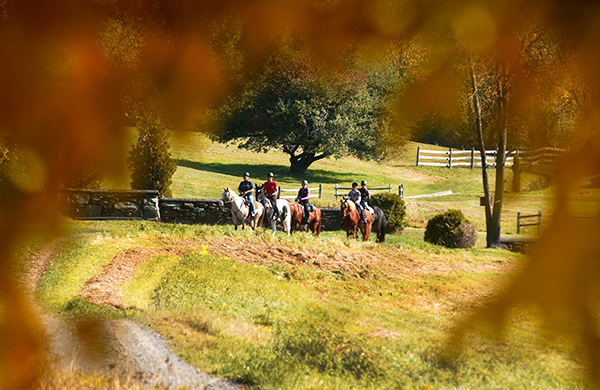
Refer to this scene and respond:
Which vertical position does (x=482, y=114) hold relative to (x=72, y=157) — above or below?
above

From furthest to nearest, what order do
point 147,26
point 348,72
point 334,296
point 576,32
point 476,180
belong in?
point 476,180
point 334,296
point 348,72
point 147,26
point 576,32

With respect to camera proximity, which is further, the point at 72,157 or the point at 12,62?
the point at 72,157

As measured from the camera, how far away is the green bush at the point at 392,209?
69.4 ft

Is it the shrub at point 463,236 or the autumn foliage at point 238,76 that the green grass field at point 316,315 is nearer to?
the autumn foliage at point 238,76

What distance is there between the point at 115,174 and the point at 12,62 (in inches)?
11.8

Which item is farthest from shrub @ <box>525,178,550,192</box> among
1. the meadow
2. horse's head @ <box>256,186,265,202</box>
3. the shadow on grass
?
the shadow on grass

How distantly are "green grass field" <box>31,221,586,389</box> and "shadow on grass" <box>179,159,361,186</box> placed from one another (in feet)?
74.5

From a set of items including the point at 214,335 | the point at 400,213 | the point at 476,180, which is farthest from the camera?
the point at 476,180

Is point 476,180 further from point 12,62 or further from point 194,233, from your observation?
point 12,62

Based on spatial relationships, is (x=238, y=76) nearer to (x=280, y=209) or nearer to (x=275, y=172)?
(x=280, y=209)

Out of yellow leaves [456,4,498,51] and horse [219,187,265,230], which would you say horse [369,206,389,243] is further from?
yellow leaves [456,4,498,51]

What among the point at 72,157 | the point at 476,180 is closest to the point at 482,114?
the point at 72,157

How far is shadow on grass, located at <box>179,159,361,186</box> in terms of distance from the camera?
1411 inches

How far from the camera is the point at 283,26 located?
3.57ft
